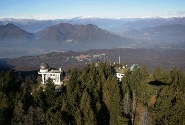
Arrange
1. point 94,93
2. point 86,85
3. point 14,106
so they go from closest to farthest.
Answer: point 14,106, point 94,93, point 86,85

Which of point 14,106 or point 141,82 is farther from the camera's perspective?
point 141,82

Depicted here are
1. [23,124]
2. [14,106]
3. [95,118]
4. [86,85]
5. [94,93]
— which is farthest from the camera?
[86,85]

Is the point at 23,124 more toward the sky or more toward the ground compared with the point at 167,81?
more toward the ground

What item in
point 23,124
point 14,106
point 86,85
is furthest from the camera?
point 86,85

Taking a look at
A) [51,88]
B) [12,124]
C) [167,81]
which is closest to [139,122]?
[167,81]

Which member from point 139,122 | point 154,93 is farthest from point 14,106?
point 154,93

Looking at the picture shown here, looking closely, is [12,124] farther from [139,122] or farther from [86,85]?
[139,122]

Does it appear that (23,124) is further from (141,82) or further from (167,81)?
(167,81)
